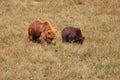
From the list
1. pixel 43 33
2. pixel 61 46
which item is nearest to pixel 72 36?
pixel 61 46

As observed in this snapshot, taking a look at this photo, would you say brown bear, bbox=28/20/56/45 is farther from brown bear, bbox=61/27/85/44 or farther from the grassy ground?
brown bear, bbox=61/27/85/44

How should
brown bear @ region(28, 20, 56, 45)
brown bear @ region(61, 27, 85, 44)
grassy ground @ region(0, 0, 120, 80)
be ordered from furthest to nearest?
brown bear @ region(61, 27, 85, 44) < brown bear @ region(28, 20, 56, 45) < grassy ground @ region(0, 0, 120, 80)

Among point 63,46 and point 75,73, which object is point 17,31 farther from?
point 75,73

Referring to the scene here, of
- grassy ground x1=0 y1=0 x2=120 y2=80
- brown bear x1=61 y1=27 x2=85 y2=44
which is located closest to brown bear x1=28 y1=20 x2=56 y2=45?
grassy ground x1=0 y1=0 x2=120 y2=80

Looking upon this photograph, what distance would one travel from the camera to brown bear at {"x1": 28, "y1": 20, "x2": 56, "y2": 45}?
1131 centimetres

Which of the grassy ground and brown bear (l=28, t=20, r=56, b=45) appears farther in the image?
brown bear (l=28, t=20, r=56, b=45)

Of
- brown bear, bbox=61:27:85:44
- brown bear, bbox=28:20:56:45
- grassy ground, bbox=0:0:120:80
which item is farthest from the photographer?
brown bear, bbox=61:27:85:44

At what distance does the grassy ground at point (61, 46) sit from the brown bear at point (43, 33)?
26 cm

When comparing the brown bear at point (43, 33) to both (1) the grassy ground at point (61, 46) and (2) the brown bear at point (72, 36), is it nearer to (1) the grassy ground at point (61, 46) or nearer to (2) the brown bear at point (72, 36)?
(1) the grassy ground at point (61, 46)

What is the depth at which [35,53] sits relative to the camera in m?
10.4

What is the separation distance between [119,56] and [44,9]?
650 cm

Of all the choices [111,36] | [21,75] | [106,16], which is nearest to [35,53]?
[21,75]

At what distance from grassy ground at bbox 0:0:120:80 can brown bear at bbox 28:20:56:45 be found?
0.26 metres

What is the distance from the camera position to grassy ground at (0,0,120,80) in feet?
30.2
